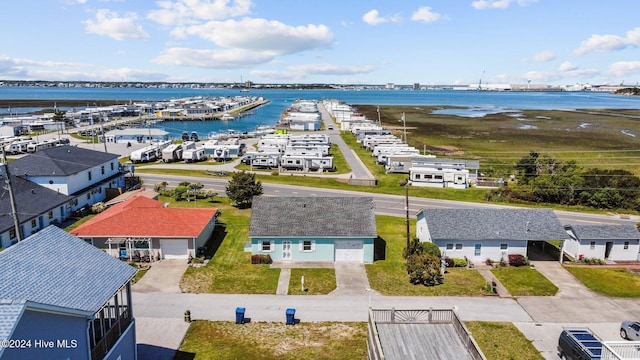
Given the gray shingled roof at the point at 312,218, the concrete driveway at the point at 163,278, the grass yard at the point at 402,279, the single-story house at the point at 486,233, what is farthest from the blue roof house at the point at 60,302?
the single-story house at the point at 486,233

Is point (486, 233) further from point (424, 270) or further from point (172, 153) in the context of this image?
point (172, 153)

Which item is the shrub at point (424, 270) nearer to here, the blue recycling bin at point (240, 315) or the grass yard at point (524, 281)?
the grass yard at point (524, 281)

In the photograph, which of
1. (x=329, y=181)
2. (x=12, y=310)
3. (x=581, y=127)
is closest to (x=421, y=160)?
(x=329, y=181)

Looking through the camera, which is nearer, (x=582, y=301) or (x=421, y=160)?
(x=582, y=301)

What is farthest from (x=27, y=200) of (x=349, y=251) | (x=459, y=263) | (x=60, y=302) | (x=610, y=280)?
(x=610, y=280)

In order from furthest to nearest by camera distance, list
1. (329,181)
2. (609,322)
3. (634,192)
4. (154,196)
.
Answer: (329,181), (634,192), (154,196), (609,322)

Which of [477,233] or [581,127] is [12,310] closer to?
[477,233]

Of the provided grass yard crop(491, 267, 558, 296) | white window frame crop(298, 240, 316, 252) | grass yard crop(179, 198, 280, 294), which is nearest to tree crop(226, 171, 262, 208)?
grass yard crop(179, 198, 280, 294)
